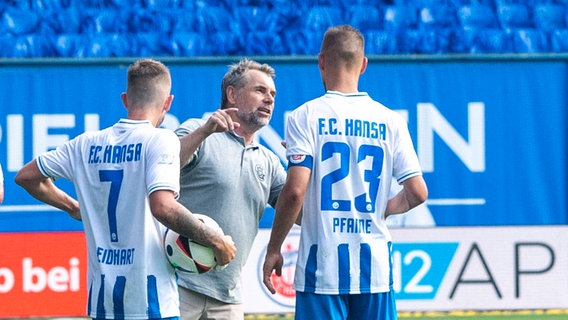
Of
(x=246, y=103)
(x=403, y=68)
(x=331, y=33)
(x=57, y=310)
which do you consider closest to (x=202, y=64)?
(x=403, y=68)

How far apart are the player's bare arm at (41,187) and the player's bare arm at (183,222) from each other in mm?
627

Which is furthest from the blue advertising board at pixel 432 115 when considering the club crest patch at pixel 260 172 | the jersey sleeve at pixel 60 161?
the jersey sleeve at pixel 60 161

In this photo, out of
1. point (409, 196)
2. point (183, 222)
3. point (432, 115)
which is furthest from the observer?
point (432, 115)

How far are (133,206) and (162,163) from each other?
0.69 feet

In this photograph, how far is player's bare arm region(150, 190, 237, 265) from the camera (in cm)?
407

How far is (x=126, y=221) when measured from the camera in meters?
4.24

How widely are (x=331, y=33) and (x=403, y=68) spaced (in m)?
3.89

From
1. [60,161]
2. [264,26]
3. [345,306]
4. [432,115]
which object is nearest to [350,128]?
[345,306]

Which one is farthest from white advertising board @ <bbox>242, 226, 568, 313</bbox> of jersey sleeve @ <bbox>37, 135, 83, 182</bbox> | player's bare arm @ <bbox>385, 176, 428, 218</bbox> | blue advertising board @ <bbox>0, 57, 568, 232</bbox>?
jersey sleeve @ <bbox>37, 135, 83, 182</bbox>

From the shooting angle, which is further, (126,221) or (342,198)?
(342,198)

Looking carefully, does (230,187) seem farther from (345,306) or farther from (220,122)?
(345,306)

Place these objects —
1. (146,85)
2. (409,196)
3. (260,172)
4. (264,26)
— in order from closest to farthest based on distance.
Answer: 1. (146,85)
2. (409,196)
3. (260,172)
4. (264,26)

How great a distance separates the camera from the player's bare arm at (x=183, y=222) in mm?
4074

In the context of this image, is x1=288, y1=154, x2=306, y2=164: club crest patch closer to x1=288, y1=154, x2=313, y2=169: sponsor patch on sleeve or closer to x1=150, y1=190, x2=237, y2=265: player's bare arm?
x1=288, y1=154, x2=313, y2=169: sponsor patch on sleeve
